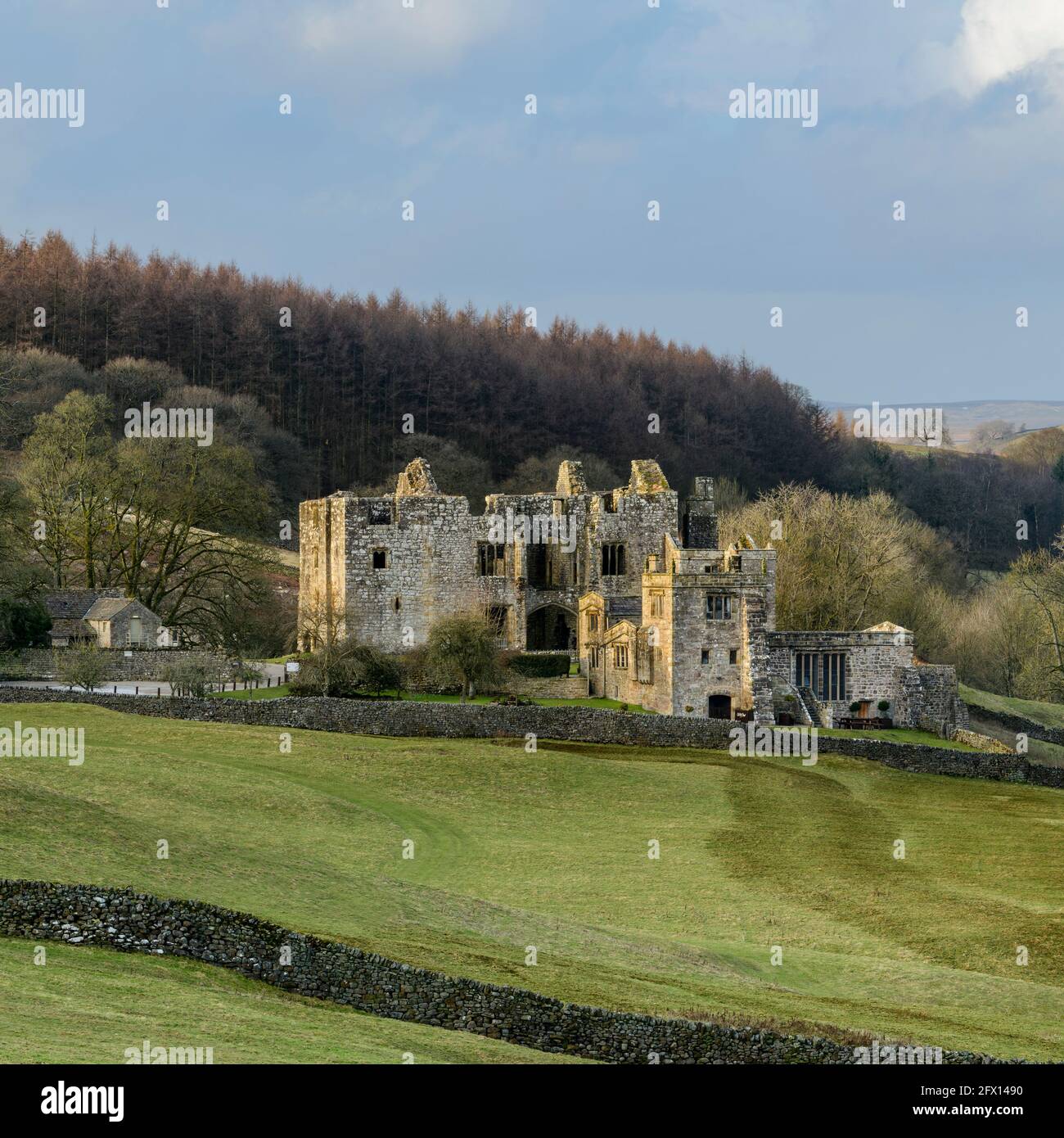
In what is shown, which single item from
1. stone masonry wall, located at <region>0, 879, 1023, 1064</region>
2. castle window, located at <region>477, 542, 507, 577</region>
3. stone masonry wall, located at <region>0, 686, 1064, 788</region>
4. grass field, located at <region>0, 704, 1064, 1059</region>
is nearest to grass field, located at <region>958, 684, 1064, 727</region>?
stone masonry wall, located at <region>0, 686, 1064, 788</region>

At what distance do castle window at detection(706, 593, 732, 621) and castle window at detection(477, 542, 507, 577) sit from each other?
453 inches

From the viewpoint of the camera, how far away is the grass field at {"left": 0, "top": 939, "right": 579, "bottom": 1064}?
19406mm

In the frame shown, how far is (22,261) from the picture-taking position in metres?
136

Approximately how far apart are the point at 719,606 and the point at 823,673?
5.45 m

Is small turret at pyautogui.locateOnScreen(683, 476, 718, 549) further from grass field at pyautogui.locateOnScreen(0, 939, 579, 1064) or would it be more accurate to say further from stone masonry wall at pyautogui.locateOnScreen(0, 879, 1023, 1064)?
grass field at pyautogui.locateOnScreen(0, 939, 579, 1064)

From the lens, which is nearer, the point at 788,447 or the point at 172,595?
the point at 172,595

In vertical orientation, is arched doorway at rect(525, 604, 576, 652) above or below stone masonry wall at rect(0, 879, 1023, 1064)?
above

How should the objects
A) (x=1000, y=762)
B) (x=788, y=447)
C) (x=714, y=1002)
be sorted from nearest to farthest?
1. (x=714, y=1002)
2. (x=1000, y=762)
3. (x=788, y=447)

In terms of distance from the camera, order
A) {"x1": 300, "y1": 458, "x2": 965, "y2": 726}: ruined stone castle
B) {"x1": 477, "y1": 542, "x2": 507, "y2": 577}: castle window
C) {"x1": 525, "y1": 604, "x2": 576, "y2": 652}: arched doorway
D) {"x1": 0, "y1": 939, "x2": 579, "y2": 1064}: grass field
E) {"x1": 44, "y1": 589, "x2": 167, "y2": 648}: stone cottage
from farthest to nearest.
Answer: {"x1": 525, "y1": 604, "x2": 576, "y2": 652}: arched doorway, {"x1": 477, "y1": 542, "x2": 507, "y2": 577}: castle window, {"x1": 44, "y1": 589, "x2": 167, "y2": 648}: stone cottage, {"x1": 300, "y1": 458, "x2": 965, "y2": 726}: ruined stone castle, {"x1": 0, "y1": 939, "x2": 579, "y2": 1064}: grass field

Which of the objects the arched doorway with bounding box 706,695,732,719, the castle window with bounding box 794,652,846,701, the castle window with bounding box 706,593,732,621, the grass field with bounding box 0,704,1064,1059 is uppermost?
the castle window with bounding box 706,593,732,621
